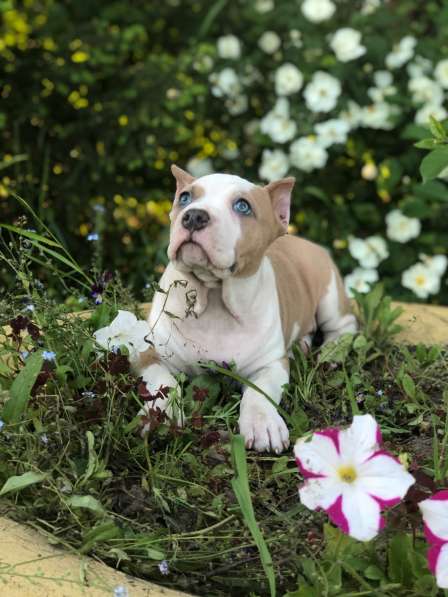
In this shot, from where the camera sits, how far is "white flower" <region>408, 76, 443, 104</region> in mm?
3834

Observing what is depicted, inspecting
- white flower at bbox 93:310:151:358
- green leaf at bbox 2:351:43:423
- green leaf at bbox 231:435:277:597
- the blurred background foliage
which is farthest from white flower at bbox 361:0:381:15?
green leaf at bbox 231:435:277:597

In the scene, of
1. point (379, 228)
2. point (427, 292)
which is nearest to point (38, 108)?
point (379, 228)

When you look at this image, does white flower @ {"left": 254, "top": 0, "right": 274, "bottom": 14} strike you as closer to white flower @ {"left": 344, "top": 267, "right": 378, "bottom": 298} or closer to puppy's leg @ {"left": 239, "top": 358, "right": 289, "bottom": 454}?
white flower @ {"left": 344, "top": 267, "right": 378, "bottom": 298}

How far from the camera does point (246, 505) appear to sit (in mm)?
1678

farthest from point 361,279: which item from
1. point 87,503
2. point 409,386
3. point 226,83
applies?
point 87,503

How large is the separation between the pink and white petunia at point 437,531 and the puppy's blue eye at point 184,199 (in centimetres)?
100

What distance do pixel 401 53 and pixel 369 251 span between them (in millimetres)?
854

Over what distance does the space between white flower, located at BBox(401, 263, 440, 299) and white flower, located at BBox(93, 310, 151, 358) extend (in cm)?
187

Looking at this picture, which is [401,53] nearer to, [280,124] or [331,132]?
[331,132]

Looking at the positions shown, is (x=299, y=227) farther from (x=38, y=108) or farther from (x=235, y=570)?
(x=235, y=570)

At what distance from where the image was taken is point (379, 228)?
4113mm

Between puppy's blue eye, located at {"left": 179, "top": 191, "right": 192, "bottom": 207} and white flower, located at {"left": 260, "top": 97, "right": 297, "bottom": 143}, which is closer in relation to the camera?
puppy's blue eye, located at {"left": 179, "top": 191, "right": 192, "bottom": 207}

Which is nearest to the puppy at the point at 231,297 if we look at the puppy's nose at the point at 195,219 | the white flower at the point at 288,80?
the puppy's nose at the point at 195,219

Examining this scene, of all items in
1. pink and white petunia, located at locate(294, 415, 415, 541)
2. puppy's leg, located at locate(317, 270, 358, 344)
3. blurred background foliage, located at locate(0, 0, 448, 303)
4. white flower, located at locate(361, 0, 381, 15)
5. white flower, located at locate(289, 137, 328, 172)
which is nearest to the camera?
pink and white petunia, located at locate(294, 415, 415, 541)
